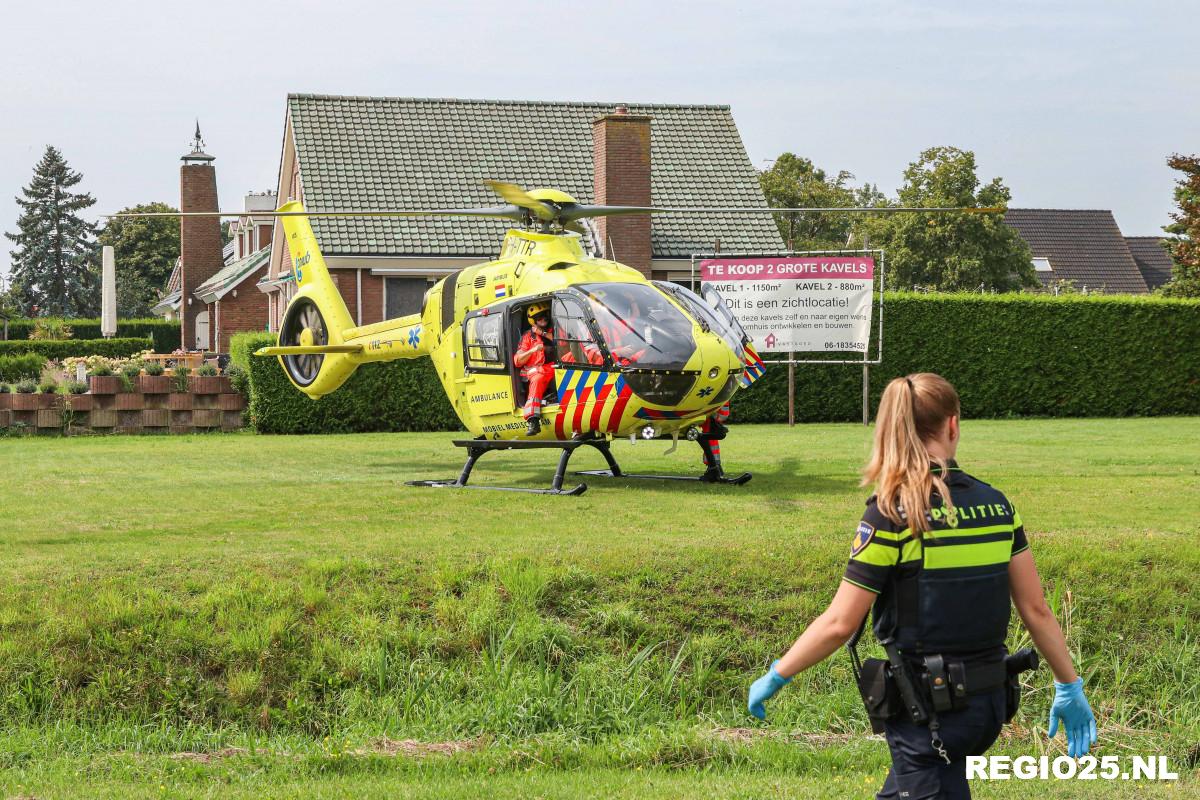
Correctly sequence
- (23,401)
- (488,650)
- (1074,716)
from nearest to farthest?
(1074,716), (488,650), (23,401)

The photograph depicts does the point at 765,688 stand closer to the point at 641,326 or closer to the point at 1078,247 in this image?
the point at 641,326

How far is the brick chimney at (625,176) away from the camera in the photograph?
1223 inches

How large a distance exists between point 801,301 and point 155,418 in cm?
1263

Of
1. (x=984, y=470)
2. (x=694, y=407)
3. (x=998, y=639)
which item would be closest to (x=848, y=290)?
(x=984, y=470)

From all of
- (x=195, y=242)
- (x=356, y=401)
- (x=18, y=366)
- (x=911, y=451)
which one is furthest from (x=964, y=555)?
(x=195, y=242)

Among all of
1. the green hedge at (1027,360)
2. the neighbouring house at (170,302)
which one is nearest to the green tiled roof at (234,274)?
the neighbouring house at (170,302)

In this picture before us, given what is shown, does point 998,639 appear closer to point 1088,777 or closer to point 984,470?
point 1088,777

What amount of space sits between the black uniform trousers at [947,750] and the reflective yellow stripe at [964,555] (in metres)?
0.46

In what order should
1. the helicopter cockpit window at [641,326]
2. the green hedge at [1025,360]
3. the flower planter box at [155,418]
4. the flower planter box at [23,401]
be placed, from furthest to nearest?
the green hedge at [1025,360]
the flower planter box at [155,418]
the flower planter box at [23,401]
the helicopter cockpit window at [641,326]

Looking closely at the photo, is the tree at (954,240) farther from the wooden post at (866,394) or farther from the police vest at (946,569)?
the police vest at (946,569)

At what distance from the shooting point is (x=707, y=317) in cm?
1430

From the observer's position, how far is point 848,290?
25.3 m

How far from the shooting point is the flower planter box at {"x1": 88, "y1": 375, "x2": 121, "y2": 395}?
2491 cm

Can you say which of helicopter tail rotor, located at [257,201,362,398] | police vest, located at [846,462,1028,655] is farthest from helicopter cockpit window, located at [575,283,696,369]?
police vest, located at [846,462,1028,655]
